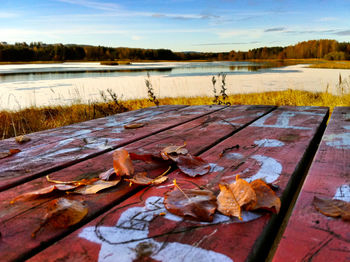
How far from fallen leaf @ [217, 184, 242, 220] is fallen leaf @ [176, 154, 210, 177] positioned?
15 centimetres

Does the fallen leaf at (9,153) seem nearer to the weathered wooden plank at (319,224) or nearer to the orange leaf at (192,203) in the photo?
the orange leaf at (192,203)

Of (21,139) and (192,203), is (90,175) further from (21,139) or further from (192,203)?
(21,139)

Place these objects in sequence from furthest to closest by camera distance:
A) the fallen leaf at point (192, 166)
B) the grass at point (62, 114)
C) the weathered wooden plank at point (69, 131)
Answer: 1. the grass at point (62, 114)
2. the weathered wooden plank at point (69, 131)
3. the fallen leaf at point (192, 166)

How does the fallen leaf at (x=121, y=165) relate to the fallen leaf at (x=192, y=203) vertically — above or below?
above

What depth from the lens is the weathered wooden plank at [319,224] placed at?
41 cm

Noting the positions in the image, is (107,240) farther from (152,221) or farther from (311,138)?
(311,138)

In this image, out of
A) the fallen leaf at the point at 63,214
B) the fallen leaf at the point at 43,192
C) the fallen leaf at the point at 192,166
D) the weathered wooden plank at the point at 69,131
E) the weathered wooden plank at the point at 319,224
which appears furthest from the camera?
the weathered wooden plank at the point at 69,131

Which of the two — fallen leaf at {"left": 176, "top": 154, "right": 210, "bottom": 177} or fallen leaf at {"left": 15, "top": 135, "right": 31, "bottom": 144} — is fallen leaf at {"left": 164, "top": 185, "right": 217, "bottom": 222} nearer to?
fallen leaf at {"left": 176, "top": 154, "right": 210, "bottom": 177}

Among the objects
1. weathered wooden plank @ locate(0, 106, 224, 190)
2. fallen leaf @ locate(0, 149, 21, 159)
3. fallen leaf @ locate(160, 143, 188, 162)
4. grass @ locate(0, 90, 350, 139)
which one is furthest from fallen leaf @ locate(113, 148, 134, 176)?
grass @ locate(0, 90, 350, 139)

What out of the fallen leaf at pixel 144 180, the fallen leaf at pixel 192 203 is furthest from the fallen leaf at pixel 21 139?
the fallen leaf at pixel 192 203

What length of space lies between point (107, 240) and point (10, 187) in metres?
0.43

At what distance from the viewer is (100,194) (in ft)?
2.13

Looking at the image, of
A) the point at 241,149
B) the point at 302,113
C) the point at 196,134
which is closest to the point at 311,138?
the point at 241,149

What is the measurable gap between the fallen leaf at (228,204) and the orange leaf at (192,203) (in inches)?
0.5
